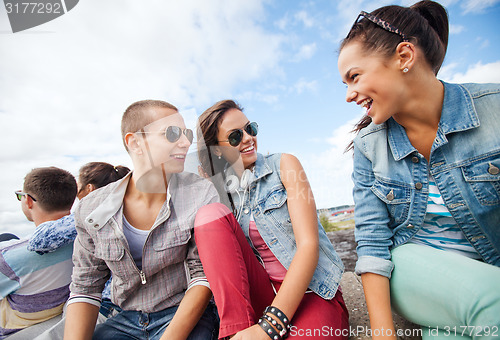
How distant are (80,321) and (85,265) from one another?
272mm

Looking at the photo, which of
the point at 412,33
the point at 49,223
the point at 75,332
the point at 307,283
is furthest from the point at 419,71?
the point at 49,223

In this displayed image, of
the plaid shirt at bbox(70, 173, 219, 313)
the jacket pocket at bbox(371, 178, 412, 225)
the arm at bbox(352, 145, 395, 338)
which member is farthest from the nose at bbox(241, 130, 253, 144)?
the jacket pocket at bbox(371, 178, 412, 225)

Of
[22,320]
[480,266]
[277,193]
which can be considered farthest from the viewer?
[22,320]

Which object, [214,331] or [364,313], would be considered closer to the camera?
[214,331]

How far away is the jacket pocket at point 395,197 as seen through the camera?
4.04 feet

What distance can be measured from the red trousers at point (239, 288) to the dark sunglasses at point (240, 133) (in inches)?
21.8

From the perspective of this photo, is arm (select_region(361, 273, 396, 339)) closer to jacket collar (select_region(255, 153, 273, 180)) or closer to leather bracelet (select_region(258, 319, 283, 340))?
leather bracelet (select_region(258, 319, 283, 340))

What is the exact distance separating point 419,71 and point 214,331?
160 cm

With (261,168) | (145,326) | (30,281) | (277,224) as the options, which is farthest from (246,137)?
(30,281)

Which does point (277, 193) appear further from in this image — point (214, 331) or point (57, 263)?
point (57, 263)

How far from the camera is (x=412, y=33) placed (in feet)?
4.08

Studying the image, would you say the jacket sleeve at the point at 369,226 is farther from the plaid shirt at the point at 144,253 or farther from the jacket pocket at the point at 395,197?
the plaid shirt at the point at 144,253

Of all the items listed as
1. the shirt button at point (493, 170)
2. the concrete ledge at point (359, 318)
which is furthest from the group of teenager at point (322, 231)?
the concrete ledge at point (359, 318)

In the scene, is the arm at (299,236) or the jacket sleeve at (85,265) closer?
the arm at (299,236)
